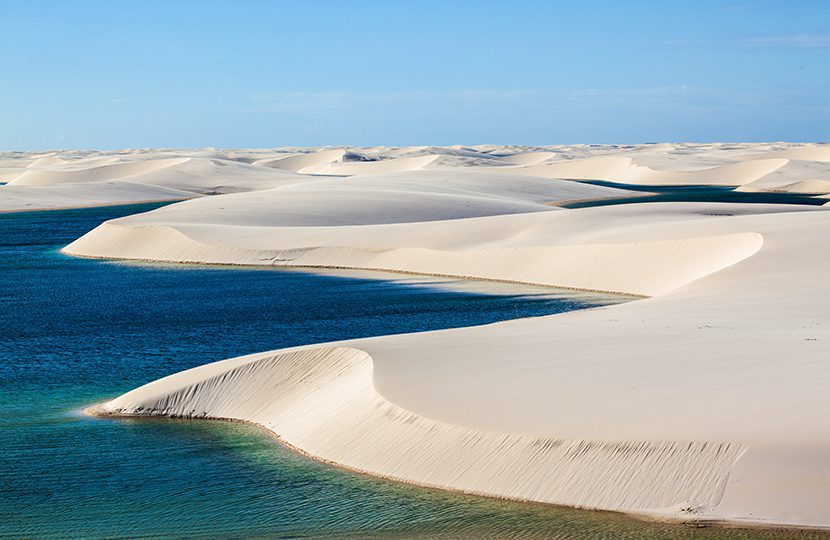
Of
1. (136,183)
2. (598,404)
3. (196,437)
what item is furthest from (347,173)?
(598,404)

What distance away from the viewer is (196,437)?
555 inches

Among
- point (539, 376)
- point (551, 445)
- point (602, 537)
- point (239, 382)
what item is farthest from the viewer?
point (239, 382)

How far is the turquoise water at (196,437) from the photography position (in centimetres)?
1059

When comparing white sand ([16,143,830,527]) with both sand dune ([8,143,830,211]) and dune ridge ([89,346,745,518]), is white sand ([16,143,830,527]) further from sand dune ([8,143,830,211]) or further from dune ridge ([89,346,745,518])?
sand dune ([8,143,830,211])

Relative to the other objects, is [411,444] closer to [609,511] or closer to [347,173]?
[609,511]

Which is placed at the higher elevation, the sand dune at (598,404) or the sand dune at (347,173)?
the sand dune at (598,404)

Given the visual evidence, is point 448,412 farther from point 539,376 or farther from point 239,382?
point 239,382

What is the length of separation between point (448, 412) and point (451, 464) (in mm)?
881

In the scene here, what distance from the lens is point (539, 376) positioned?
525 inches

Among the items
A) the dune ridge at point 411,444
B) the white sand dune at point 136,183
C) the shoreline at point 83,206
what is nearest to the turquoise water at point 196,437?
the dune ridge at point 411,444

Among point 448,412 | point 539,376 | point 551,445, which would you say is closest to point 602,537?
point 551,445

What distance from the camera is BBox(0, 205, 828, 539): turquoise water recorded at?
10594 millimetres

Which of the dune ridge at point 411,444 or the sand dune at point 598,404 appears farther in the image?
the dune ridge at point 411,444

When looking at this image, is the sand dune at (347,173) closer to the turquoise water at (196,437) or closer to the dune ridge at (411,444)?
the turquoise water at (196,437)
